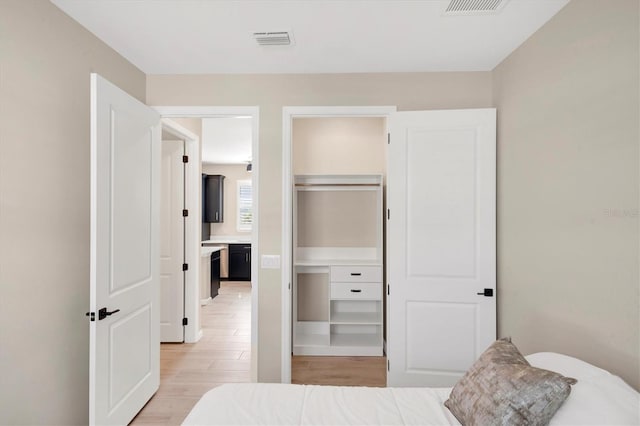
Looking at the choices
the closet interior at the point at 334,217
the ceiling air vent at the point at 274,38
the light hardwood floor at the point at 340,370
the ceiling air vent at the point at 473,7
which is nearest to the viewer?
the ceiling air vent at the point at 473,7

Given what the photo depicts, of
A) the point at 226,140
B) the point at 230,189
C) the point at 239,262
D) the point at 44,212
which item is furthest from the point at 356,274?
the point at 230,189

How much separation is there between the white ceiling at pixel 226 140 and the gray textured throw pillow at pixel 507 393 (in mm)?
3018

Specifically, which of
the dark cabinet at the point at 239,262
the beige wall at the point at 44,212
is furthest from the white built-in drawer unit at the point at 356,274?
the dark cabinet at the point at 239,262

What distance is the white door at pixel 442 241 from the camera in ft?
7.89

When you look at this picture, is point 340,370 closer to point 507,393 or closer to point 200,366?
point 200,366

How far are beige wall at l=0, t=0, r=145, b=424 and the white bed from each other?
3.26ft

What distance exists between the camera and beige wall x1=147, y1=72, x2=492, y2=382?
2576mm

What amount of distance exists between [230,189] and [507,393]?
729 centimetres

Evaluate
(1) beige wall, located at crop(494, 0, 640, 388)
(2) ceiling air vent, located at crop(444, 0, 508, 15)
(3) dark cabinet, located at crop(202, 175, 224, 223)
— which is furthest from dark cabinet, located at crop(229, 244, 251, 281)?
(2) ceiling air vent, located at crop(444, 0, 508, 15)

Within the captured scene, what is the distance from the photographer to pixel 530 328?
2.07 meters

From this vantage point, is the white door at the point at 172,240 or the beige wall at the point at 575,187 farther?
the white door at the point at 172,240

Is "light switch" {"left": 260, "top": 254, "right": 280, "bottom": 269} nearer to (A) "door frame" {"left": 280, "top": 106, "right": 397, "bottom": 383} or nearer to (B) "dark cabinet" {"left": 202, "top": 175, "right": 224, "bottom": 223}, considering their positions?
(A) "door frame" {"left": 280, "top": 106, "right": 397, "bottom": 383}

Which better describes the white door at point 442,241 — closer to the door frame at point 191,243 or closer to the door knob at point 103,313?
the door knob at point 103,313

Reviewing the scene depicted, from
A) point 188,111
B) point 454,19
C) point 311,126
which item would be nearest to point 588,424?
point 454,19
